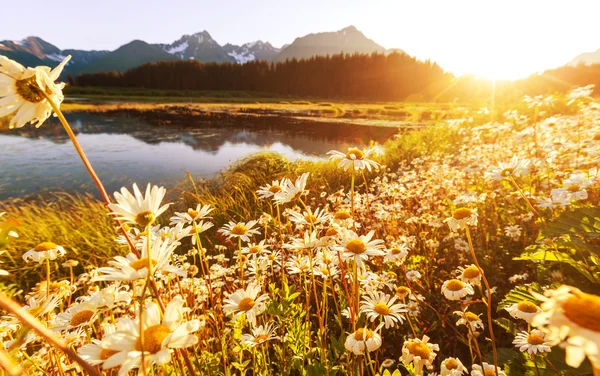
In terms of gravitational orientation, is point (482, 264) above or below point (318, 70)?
below

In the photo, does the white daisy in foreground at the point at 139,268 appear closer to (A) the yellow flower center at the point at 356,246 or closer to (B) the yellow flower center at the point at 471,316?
(A) the yellow flower center at the point at 356,246

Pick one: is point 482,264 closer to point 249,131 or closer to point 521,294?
point 521,294

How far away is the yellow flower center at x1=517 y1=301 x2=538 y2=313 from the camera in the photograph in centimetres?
135

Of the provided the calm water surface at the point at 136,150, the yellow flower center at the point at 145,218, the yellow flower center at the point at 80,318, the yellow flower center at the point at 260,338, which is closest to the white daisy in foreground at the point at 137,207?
the yellow flower center at the point at 145,218

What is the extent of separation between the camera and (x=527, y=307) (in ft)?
4.46

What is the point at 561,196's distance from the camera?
7.72ft

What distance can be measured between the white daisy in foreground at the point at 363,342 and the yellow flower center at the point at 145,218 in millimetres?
907

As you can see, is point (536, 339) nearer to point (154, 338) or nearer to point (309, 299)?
point (309, 299)

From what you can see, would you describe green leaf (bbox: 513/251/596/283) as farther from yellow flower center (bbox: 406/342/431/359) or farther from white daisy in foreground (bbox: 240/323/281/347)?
white daisy in foreground (bbox: 240/323/281/347)

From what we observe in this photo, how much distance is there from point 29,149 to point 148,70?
69842mm

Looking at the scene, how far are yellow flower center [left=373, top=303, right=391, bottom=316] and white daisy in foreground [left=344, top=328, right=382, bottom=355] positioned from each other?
30cm

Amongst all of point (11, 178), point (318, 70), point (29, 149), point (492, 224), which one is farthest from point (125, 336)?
point (318, 70)

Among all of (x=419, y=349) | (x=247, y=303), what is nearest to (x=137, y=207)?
(x=247, y=303)

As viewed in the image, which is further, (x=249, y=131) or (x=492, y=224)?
(x=249, y=131)
